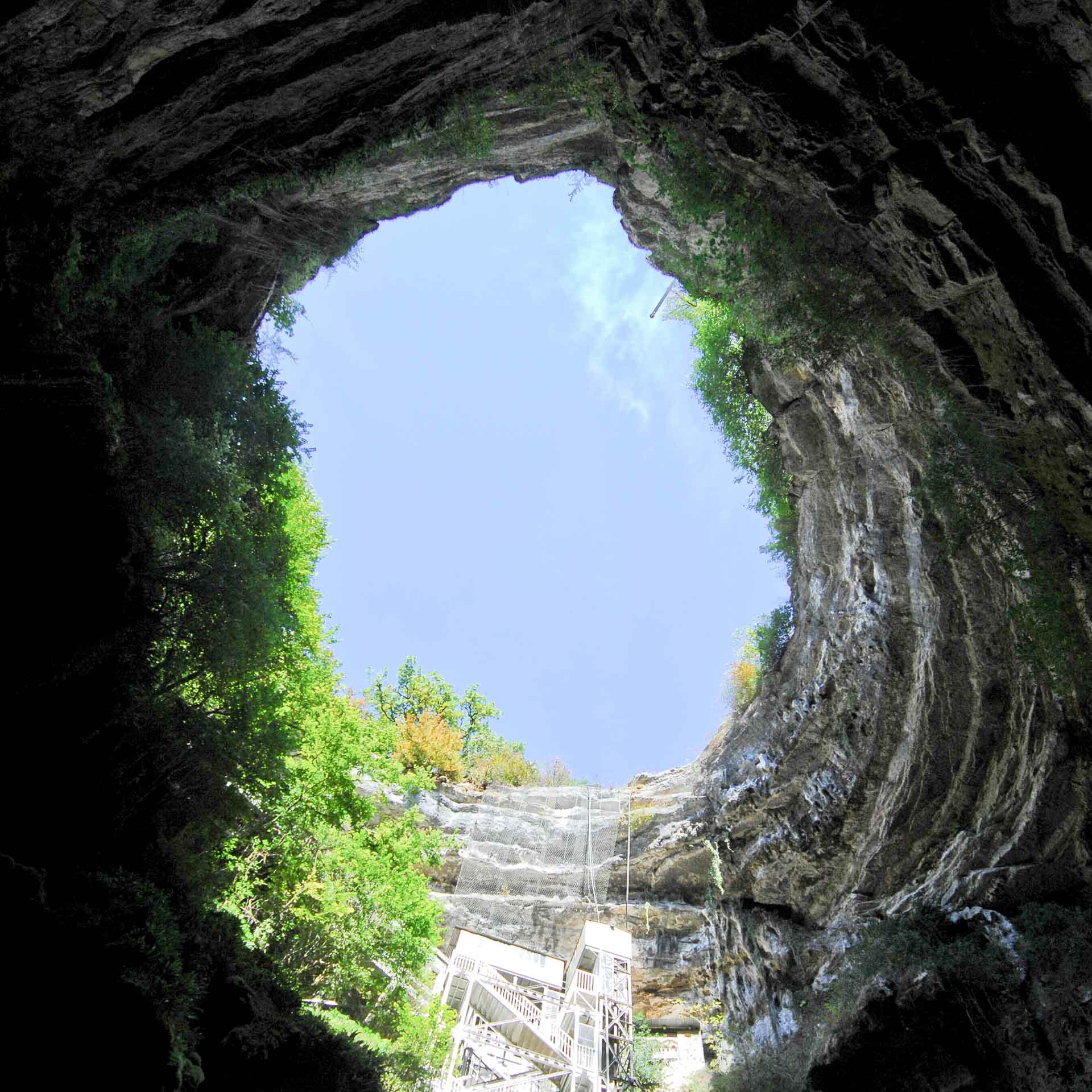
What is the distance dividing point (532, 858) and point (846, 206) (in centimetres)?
2166

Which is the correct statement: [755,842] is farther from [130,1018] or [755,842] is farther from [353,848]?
[130,1018]

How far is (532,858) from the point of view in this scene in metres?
23.4

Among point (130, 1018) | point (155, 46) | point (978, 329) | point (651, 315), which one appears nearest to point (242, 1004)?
point (130, 1018)

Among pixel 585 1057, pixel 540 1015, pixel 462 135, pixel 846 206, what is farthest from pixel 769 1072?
pixel 462 135

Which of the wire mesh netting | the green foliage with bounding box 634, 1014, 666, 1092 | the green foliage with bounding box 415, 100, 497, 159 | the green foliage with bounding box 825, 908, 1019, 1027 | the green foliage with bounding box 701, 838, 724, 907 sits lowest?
the green foliage with bounding box 634, 1014, 666, 1092

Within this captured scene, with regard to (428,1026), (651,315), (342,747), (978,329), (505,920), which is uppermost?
(651,315)

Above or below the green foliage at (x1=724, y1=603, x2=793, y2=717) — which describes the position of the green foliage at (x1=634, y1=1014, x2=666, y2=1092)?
below

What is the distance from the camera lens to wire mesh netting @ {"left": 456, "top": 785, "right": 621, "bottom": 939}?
2219 cm

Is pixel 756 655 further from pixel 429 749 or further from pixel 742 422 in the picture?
pixel 429 749

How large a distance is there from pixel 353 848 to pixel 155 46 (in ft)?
43.9

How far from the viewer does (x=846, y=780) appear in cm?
1232

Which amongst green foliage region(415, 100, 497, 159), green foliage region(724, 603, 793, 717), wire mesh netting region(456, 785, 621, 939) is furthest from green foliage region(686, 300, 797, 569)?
wire mesh netting region(456, 785, 621, 939)

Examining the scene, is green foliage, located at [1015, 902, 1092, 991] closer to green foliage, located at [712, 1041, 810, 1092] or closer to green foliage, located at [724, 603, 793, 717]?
green foliage, located at [712, 1041, 810, 1092]

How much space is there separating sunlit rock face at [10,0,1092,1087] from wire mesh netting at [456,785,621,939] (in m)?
9.14
